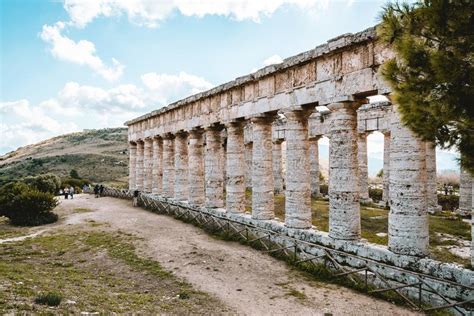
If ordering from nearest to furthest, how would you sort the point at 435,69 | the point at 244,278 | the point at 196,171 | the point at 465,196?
the point at 435,69
the point at 244,278
the point at 465,196
the point at 196,171

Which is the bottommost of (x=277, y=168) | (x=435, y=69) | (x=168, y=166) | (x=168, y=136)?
(x=277, y=168)

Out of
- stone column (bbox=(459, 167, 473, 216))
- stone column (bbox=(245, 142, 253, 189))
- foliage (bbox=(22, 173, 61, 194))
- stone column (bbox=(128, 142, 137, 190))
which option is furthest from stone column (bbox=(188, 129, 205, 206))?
foliage (bbox=(22, 173, 61, 194))

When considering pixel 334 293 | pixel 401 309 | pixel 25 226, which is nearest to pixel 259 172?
pixel 334 293

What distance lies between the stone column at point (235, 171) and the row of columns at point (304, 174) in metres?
0.05

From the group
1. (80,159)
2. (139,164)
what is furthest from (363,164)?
(80,159)

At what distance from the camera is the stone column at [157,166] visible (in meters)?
27.8

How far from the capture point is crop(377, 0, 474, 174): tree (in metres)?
5.64

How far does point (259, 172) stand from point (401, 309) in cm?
877

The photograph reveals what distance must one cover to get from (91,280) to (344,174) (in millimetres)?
8585

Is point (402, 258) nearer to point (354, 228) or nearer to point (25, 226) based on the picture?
point (354, 228)

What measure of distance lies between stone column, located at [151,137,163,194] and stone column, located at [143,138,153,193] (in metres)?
0.63

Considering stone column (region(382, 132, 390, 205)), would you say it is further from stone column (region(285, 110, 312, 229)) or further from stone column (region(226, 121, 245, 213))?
stone column (region(285, 110, 312, 229))

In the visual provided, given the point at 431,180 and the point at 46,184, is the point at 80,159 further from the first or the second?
Answer: the point at 431,180

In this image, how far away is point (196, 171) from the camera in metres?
22.4
